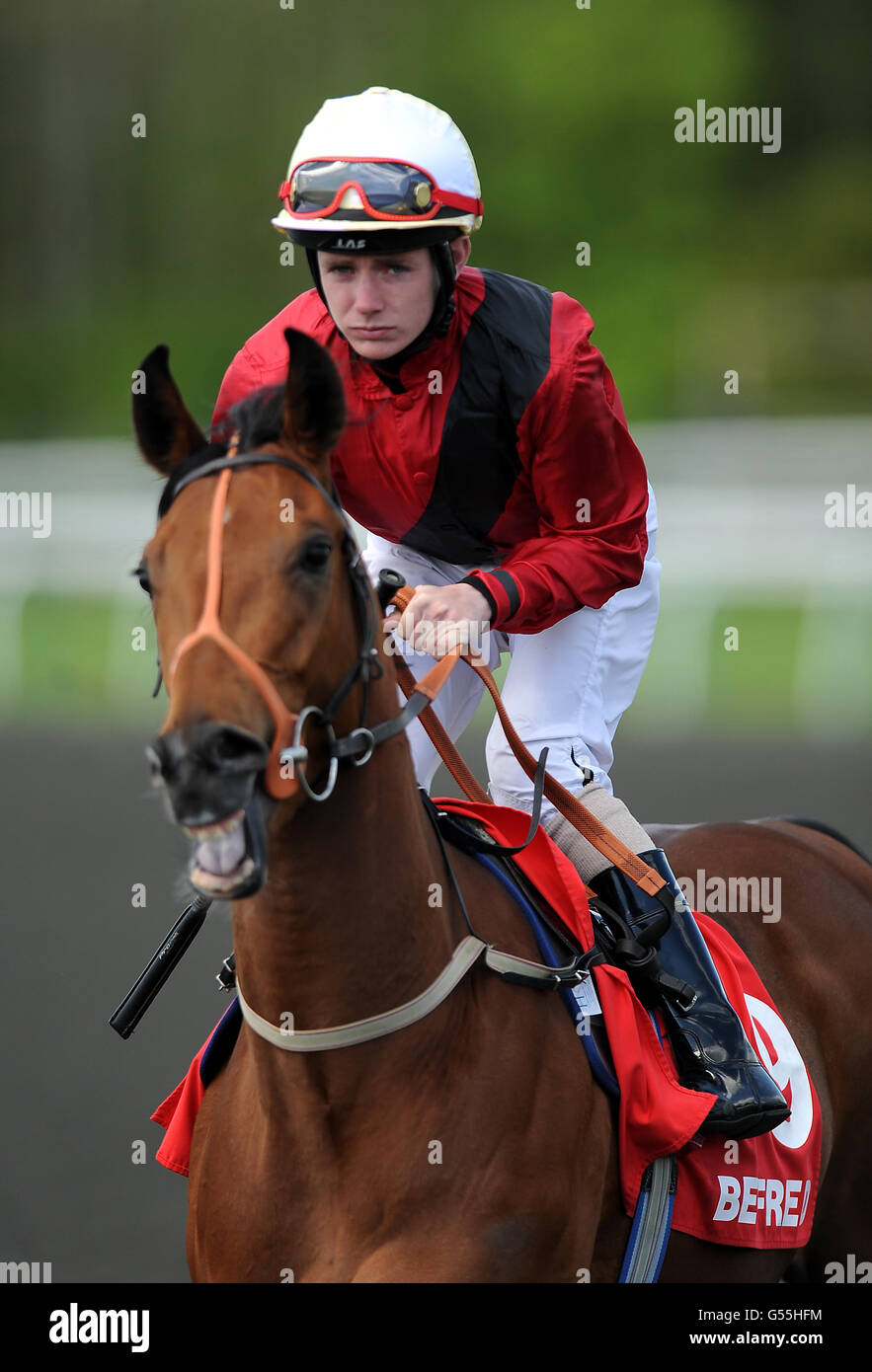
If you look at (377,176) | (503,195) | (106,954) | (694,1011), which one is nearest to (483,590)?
(377,176)

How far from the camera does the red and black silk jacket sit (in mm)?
3453

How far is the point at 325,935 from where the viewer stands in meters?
2.75

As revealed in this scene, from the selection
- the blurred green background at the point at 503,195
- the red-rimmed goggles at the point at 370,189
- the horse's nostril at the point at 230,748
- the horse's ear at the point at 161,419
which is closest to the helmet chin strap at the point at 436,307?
the red-rimmed goggles at the point at 370,189

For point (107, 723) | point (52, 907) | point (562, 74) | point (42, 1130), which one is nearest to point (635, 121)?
point (562, 74)

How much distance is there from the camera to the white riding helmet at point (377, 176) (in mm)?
3154

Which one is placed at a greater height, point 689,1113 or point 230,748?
point 230,748

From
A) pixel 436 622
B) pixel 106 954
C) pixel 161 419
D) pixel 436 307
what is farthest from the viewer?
pixel 106 954

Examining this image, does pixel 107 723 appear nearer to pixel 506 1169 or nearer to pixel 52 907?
pixel 52 907

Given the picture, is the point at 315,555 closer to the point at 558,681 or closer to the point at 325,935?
the point at 325,935

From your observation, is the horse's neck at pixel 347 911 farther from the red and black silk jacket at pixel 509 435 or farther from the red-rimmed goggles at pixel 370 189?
the red-rimmed goggles at pixel 370 189

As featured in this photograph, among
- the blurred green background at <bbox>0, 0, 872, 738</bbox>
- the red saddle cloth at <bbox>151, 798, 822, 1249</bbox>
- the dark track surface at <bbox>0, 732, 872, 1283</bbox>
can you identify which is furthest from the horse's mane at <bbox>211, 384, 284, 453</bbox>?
the blurred green background at <bbox>0, 0, 872, 738</bbox>

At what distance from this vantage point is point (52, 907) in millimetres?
8234

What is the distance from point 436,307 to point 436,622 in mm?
724

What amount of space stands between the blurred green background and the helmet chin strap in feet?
41.7
